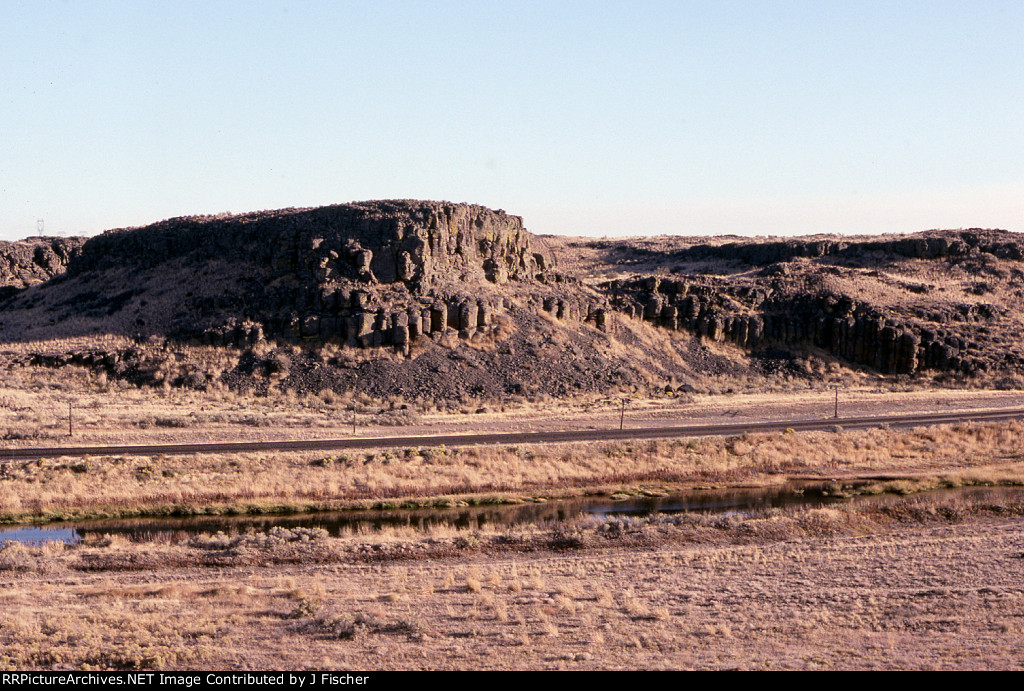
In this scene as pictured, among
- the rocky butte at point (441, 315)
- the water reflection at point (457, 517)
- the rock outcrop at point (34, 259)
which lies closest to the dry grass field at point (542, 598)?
the water reflection at point (457, 517)

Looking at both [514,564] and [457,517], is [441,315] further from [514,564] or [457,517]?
[514,564]

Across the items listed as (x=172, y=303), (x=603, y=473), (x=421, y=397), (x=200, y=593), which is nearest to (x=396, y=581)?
(x=200, y=593)

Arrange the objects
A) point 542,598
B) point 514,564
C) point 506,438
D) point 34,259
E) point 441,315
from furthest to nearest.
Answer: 1. point 34,259
2. point 441,315
3. point 506,438
4. point 514,564
5. point 542,598

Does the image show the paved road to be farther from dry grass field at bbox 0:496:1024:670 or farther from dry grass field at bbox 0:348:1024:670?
dry grass field at bbox 0:496:1024:670

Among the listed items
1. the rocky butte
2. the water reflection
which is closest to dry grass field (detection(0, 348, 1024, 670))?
the water reflection

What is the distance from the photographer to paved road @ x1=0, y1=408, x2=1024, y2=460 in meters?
39.1

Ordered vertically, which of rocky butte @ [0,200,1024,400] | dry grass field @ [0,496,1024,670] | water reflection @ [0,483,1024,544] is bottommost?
water reflection @ [0,483,1024,544]

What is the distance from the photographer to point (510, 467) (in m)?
37.7

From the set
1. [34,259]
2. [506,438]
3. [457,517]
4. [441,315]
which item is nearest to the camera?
[457,517]

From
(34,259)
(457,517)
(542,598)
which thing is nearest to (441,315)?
(457,517)

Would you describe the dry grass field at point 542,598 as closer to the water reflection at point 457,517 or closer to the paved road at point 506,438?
the water reflection at point 457,517

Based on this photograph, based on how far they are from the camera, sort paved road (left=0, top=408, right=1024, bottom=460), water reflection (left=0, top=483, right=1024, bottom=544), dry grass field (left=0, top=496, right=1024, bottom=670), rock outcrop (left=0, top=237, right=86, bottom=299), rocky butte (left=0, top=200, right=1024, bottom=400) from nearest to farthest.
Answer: dry grass field (left=0, top=496, right=1024, bottom=670), water reflection (left=0, top=483, right=1024, bottom=544), paved road (left=0, top=408, right=1024, bottom=460), rocky butte (left=0, top=200, right=1024, bottom=400), rock outcrop (left=0, top=237, right=86, bottom=299)

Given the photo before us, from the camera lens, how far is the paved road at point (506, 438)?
39.1 metres

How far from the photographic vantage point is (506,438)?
4456 cm
